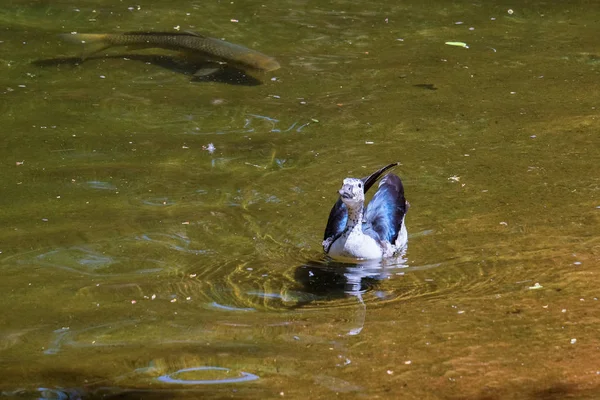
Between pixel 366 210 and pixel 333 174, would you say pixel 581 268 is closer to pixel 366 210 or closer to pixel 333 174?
pixel 366 210

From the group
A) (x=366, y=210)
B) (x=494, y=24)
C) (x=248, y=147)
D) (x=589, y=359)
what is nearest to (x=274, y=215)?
(x=366, y=210)

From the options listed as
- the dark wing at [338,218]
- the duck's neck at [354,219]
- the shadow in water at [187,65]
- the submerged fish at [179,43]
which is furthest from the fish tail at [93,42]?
the duck's neck at [354,219]

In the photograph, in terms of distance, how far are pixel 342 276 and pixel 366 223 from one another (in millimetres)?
844

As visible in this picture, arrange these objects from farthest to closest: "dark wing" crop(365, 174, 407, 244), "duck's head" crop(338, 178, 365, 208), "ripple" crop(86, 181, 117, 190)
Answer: "ripple" crop(86, 181, 117, 190), "dark wing" crop(365, 174, 407, 244), "duck's head" crop(338, 178, 365, 208)

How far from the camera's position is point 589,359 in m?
5.06

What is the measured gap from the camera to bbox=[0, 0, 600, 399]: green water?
17.1ft

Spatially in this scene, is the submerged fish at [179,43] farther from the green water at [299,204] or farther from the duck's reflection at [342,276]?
the duck's reflection at [342,276]

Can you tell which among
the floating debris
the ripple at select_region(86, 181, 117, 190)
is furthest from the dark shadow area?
the ripple at select_region(86, 181, 117, 190)

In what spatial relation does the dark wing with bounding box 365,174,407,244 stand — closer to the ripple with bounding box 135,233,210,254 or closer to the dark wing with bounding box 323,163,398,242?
the dark wing with bounding box 323,163,398,242

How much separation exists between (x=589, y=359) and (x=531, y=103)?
16.8 feet

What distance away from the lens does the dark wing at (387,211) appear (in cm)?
718

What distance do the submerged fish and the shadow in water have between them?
0.31ft

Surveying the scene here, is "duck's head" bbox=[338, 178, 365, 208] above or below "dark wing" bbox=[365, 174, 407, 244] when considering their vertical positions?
above

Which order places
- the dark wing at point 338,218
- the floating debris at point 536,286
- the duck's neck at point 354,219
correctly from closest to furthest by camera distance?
the floating debris at point 536,286 → the duck's neck at point 354,219 → the dark wing at point 338,218
